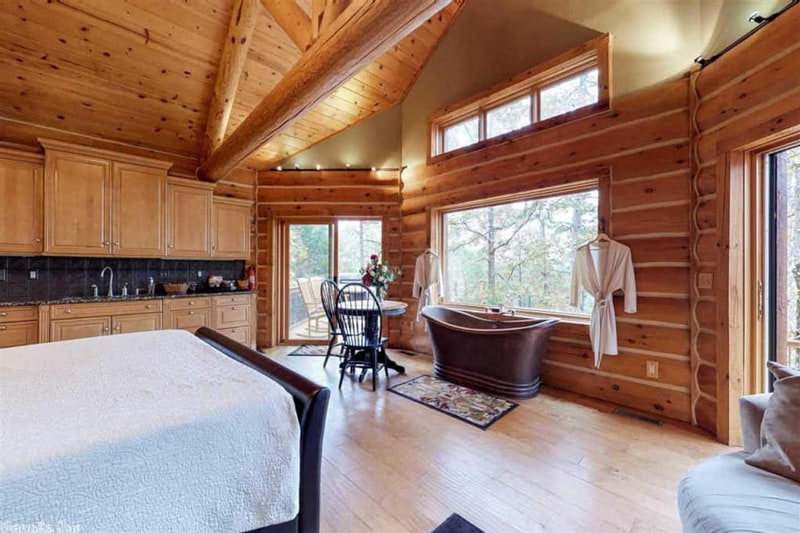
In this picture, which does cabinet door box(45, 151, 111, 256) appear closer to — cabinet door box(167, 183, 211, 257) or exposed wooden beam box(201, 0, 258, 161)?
cabinet door box(167, 183, 211, 257)

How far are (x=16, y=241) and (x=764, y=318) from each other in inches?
245

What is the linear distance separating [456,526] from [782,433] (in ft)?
4.36

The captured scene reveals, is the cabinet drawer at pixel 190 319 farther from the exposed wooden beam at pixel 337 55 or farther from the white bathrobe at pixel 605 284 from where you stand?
the white bathrobe at pixel 605 284

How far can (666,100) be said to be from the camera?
8.75ft

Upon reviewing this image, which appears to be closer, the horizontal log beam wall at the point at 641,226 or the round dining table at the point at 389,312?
the horizontal log beam wall at the point at 641,226

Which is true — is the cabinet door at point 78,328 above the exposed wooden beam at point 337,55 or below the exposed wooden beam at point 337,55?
below

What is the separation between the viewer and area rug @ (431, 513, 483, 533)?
4.98 ft

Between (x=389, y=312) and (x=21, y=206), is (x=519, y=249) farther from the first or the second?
(x=21, y=206)

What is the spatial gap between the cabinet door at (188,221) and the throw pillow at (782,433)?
5.07 m

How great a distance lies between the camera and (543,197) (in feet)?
11.6

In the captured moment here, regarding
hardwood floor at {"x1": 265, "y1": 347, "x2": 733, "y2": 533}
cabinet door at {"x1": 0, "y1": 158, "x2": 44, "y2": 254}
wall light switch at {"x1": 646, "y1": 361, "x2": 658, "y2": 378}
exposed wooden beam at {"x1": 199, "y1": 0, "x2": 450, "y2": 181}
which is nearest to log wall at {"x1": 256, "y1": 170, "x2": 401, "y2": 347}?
exposed wooden beam at {"x1": 199, "y1": 0, "x2": 450, "y2": 181}

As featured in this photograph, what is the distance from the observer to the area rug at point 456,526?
1.52 metres

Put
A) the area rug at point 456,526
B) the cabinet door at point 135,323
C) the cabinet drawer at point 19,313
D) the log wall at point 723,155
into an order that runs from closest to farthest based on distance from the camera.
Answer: the area rug at point 456,526, the log wall at point 723,155, the cabinet drawer at point 19,313, the cabinet door at point 135,323

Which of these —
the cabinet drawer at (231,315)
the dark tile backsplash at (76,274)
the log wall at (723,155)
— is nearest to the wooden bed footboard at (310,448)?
the log wall at (723,155)
